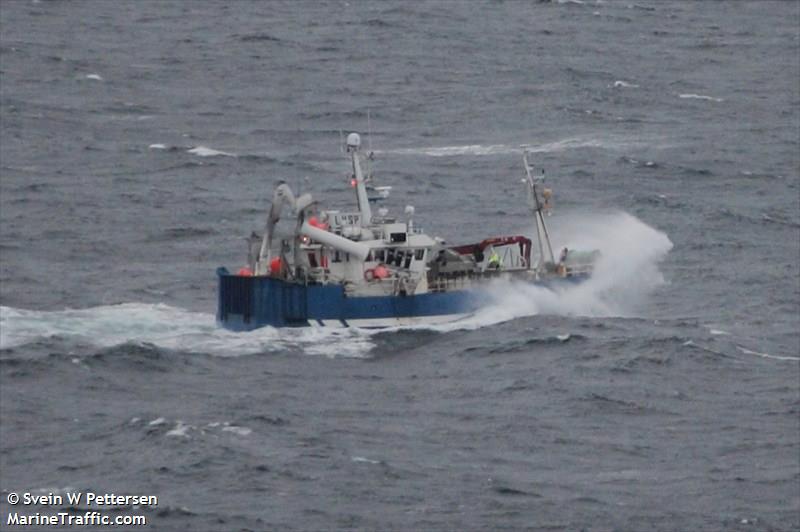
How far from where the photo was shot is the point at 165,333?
89750 mm

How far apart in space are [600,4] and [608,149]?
64.1 m

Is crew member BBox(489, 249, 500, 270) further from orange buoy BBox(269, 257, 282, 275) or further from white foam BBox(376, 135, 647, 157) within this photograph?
white foam BBox(376, 135, 647, 157)

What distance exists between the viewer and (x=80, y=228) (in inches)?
4385

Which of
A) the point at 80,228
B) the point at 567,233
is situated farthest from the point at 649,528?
the point at 80,228

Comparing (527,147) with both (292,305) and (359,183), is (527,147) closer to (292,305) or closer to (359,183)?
(359,183)

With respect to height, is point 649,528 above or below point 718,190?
below

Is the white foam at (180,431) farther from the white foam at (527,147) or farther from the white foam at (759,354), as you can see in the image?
the white foam at (527,147)

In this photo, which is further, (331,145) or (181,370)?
(331,145)

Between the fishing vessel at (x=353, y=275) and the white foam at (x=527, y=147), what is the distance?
38600 millimetres

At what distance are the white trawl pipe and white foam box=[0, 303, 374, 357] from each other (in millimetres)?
3183

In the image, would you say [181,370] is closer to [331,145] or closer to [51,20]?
[331,145]

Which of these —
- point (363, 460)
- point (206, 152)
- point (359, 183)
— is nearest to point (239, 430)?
point (363, 460)

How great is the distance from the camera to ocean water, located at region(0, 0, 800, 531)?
2741 inches

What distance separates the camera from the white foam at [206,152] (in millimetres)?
132000
